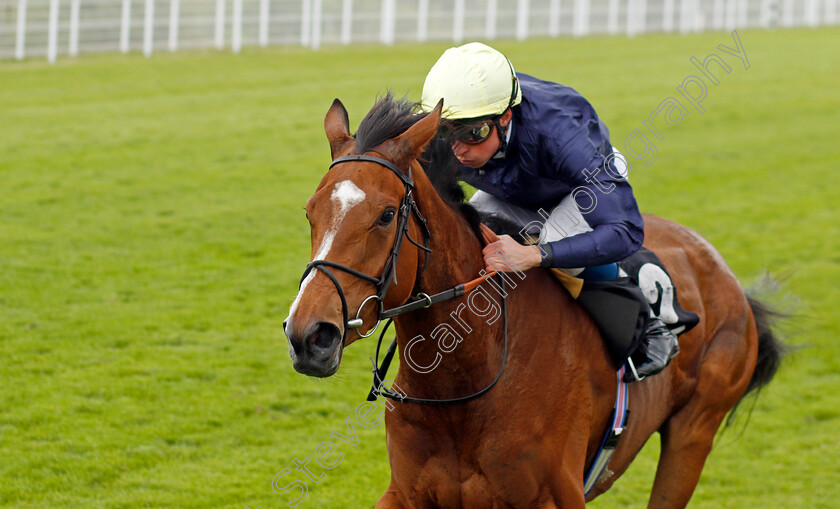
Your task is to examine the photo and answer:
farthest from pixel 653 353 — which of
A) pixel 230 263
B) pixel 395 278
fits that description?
pixel 230 263

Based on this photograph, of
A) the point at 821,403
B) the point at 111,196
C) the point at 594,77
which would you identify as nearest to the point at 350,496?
the point at 821,403

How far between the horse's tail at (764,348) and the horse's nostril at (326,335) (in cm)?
325

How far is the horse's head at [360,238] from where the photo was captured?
2.43 meters

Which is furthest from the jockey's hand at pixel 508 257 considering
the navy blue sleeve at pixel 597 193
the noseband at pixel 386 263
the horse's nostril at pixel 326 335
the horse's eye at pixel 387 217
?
the horse's nostril at pixel 326 335

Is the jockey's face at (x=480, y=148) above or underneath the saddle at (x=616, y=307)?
above

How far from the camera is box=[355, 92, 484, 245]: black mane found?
279 cm

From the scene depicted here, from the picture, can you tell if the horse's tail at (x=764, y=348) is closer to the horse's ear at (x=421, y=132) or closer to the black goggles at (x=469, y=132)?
the black goggles at (x=469, y=132)

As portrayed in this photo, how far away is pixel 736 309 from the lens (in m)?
4.60

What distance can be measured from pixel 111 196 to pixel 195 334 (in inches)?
196

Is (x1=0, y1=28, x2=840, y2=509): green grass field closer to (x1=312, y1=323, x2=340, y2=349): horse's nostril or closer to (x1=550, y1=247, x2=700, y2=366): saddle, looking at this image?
(x1=550, y1=247, x2=700, y2=366): saddle

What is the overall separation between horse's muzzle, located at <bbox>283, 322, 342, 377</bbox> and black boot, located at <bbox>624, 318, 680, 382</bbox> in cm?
165

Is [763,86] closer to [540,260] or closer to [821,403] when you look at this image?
[821,403]

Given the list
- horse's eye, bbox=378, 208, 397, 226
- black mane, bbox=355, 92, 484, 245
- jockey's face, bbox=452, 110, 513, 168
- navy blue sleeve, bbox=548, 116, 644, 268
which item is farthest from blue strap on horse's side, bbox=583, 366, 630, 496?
horse's eye, bbox=378, 208, 397, 226

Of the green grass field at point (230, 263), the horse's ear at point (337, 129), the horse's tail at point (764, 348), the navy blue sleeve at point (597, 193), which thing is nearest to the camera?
the horse's ear at point (337, 129)
